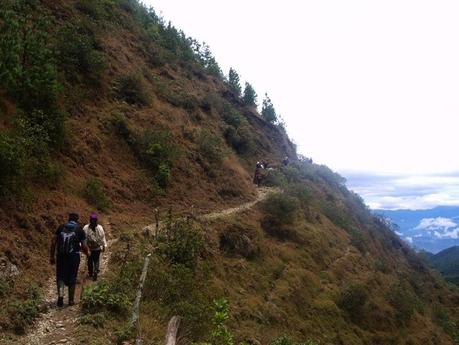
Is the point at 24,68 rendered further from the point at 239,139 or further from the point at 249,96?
the point at 249,96

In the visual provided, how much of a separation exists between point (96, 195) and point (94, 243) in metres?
5.79

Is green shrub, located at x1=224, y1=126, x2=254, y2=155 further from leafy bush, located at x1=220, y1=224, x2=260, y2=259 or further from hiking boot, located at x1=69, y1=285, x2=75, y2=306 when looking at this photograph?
hiking boot, located at x1=69, y1=285, x2=75, y2=306

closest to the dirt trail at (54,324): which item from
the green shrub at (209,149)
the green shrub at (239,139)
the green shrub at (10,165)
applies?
the green shrub at (10,165)

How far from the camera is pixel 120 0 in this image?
3538 centimetres

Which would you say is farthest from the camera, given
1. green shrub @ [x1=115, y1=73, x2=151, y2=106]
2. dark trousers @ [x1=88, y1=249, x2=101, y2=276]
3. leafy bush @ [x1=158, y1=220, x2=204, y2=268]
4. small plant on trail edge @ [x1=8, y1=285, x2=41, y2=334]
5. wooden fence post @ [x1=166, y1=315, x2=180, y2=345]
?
green shrub @ [x1=115, y1=73, x2=151, y2=106]

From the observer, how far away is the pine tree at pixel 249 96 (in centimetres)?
5438

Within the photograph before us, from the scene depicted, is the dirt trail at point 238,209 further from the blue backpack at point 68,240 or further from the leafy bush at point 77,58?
the blue backpack at point 68,240

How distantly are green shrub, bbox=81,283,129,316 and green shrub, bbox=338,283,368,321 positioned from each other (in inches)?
653

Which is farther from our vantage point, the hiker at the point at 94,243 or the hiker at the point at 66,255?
the hiker at the point at 94,243

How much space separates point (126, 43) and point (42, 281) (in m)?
23.3

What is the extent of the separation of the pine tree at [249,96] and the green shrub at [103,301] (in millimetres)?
45294

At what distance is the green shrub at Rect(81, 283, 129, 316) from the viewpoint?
9.42 meters

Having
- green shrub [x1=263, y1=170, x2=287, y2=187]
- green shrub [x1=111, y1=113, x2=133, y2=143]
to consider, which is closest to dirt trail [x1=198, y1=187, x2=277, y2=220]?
green shrub [x1=263, y1=170, x2=287, y2=187]

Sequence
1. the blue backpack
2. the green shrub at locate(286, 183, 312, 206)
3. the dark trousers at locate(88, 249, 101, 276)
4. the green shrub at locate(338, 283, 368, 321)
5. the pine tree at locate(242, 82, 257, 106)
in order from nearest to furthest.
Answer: the blue backpack, the dark trousers at locate(88, 249, 101, 276), the green shrub at locate(338, 283, 368, 321), the green shrub at locate(286, 183, 312, 206), the pine tree at locate(242, 82, 257, 106)
